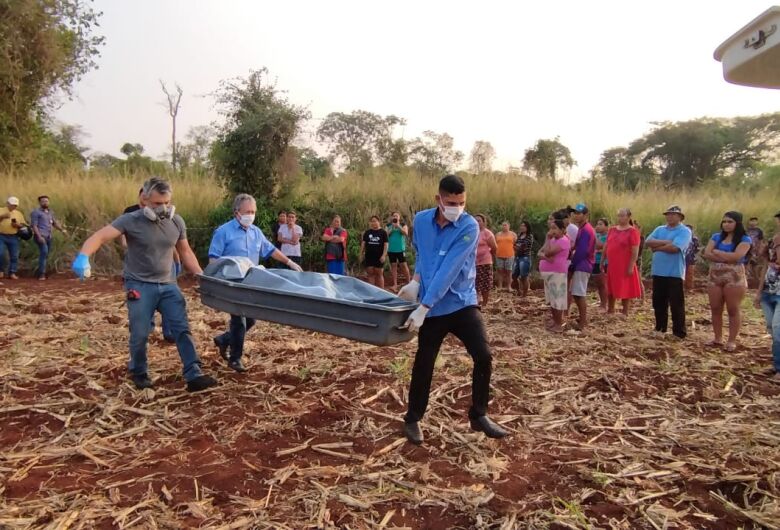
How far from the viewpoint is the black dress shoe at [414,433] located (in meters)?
4.10

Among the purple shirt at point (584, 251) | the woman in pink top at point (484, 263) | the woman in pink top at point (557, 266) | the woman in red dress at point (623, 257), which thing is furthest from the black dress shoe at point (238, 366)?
the woman in red dress at point (623, 257)

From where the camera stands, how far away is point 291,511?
10.5 feet

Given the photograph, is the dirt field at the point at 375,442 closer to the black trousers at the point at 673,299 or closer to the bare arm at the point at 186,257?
the black trousers at the point at 673,299

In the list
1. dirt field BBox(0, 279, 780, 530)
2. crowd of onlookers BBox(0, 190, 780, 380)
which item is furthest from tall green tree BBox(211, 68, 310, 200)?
dirt field BBox(0, 279, 780, 530)

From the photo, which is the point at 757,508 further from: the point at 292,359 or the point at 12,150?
the point at 12,150

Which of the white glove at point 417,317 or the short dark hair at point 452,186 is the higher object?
the short dark hair at point 452,186

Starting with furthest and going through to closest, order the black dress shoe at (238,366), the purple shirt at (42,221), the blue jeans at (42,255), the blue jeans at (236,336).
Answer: the blue jeans at (42,255) → the purple shirt at (42,221) → the black dress shoe at (238,366) → the blue jeans at (236,336)

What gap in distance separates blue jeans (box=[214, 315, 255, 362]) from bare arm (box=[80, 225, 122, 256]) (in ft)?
4.47

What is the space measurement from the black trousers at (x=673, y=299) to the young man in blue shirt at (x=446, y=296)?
478cm

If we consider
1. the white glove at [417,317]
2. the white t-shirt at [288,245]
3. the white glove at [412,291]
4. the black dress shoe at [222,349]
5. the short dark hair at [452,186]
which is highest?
the short dark hair at [452,186]

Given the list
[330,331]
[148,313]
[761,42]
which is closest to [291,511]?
[330,331]

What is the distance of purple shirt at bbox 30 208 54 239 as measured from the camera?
13000mm

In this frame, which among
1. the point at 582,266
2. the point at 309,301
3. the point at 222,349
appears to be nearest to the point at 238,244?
the point at 222,349

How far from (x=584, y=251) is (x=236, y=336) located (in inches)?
208
